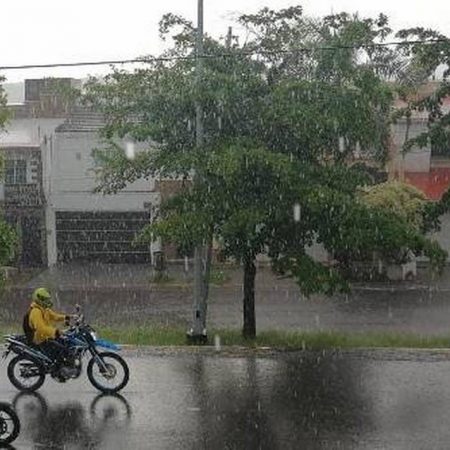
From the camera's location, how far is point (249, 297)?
15438 mm

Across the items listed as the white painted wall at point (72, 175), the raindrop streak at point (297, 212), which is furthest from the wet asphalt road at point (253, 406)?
the white painted wall at point (72, 175)

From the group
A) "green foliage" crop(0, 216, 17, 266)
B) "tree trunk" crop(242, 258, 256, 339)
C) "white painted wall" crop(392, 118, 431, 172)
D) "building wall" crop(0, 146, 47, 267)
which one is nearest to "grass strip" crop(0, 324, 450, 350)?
"tree trunk" crop(242, 258, 256, 339)

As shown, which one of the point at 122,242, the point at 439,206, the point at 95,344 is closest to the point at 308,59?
the point at 439,206

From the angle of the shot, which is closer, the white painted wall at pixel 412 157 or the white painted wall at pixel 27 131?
the white painted wall at pixel 412 157

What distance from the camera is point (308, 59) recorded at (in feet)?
48.2

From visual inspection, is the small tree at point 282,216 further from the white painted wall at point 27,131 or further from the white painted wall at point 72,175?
the white painted wall at point 27,131

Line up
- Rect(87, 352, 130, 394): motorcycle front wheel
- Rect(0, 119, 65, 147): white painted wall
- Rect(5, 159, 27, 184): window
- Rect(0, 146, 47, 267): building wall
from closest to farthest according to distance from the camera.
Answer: Rect(87, 352, 130, 394): motorcycle front wheel < Rect(0, 146, 47, 267): building wall < Rect(5, 159, 27, 184): window < Rect(0, 119, 65, 147): white painted wall

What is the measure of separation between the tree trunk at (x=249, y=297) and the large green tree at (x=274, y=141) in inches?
1.7

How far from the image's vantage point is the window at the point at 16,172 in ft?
106

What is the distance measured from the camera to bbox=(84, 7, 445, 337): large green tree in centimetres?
1316

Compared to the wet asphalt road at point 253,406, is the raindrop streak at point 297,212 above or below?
above

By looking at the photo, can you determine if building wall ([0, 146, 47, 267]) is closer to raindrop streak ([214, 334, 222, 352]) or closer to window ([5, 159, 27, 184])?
window ([5, 159, 27, 184])

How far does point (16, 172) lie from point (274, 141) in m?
20.8

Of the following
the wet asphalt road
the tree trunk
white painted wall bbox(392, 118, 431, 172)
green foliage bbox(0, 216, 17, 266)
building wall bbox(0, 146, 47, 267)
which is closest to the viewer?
the wet asphalt road
